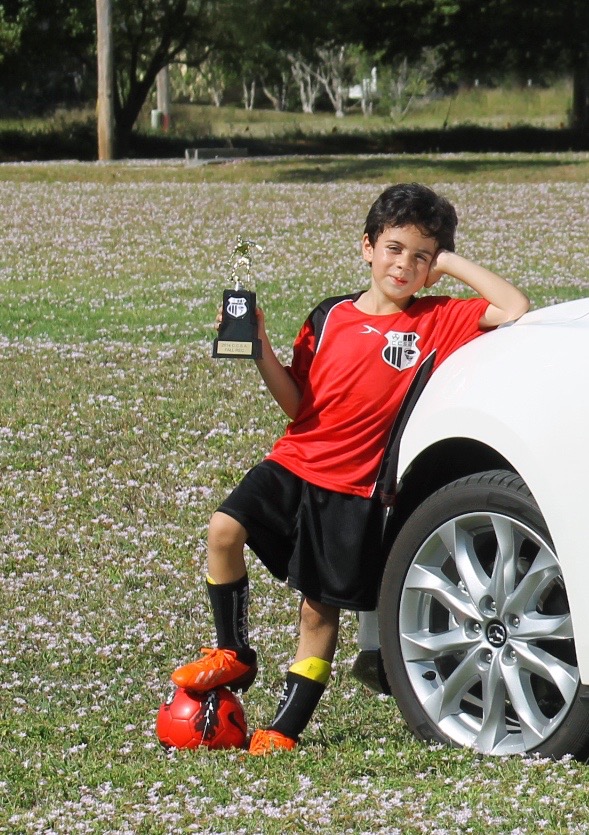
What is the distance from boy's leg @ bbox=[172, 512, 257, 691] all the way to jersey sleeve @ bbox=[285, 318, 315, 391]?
1.73ft

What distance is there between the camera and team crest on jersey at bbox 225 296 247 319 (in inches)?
165

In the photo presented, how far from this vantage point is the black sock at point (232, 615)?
4348 mm

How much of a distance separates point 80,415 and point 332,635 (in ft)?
15.7

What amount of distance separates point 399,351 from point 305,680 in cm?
108

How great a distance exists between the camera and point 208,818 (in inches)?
138

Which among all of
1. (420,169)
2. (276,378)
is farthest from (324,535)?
(420,169)

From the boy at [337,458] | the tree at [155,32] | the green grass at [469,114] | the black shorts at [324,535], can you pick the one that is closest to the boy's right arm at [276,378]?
the boy at [337,458]

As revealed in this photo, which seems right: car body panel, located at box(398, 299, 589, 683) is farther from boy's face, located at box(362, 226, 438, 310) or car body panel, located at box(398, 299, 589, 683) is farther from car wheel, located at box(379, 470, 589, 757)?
boy's face, located at box(362, 226, 438, 310)

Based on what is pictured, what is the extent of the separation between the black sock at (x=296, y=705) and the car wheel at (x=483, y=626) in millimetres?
255

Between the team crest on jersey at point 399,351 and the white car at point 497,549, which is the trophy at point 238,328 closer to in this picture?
the team crest on jersey at point 399,351

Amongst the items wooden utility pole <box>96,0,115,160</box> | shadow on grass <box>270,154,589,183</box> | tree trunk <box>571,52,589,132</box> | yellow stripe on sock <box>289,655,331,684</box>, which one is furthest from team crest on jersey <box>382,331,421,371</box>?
tree trunk <box>571,52,589,132</box>

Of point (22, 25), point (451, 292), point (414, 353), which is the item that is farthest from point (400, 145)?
point (414, 353)

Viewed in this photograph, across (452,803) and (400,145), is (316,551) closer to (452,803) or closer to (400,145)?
(452,803)

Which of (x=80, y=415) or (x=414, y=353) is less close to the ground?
(x=414, y=353)
